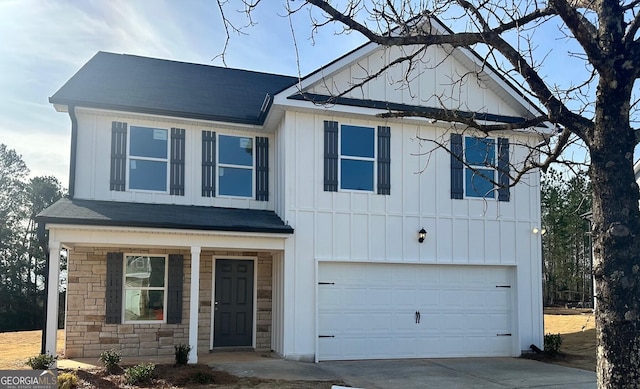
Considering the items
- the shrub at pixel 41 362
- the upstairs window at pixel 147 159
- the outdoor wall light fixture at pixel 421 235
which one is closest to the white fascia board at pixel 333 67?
the upstairs window at pixel 147 159

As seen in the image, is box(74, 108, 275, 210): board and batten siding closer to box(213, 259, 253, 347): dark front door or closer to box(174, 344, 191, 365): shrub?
box(213, 259, 253, 347): dark front door

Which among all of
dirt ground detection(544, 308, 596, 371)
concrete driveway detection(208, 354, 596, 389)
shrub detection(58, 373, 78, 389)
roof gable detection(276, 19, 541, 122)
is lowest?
dirt ground detection(544, 308, 596, 371)

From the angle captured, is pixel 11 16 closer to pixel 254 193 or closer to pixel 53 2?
pixel 53 2

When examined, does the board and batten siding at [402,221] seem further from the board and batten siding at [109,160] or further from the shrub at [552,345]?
the board and batten siding at [109,160]

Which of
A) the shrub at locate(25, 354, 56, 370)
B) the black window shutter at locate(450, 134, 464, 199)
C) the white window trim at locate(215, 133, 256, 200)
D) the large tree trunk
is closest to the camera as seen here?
the large tree trunk

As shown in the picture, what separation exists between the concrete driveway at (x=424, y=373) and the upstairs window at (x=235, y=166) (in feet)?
12.3

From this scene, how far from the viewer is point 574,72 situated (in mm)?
5793

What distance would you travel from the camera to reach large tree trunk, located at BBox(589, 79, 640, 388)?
3.56 meters

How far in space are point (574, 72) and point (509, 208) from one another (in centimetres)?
788

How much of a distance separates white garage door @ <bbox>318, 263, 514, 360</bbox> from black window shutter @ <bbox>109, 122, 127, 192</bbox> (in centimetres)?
473

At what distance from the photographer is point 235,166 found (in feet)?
42.3

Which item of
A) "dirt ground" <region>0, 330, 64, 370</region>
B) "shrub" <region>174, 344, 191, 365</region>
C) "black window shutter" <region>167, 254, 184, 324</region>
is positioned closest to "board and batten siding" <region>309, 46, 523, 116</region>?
"black window shutter" <region>167, 254, 184, 324</region>

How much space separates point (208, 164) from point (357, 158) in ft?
11.0

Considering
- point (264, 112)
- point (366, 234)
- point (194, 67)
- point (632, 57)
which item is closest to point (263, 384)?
point (366, 234)
